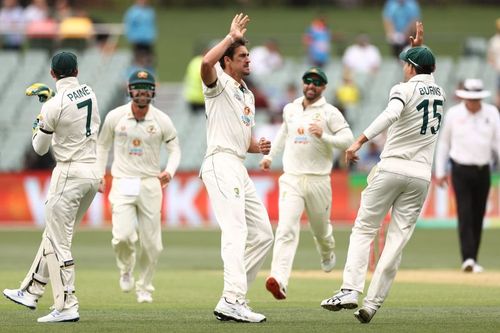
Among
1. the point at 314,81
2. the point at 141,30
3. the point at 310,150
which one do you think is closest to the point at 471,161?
the point at 310,150

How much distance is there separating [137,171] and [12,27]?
17.3m

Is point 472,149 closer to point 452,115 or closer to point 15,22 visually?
point 452,115

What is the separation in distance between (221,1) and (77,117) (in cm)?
3272

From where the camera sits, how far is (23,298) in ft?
42.4

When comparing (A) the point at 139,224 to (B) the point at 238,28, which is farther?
(A) the point at 139,224

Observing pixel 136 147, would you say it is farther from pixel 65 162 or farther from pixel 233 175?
pixel 233 175

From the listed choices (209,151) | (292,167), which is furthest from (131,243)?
(209,151)

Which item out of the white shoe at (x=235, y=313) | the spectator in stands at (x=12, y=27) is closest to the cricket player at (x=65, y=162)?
the white shoe at (x=235, y=313)

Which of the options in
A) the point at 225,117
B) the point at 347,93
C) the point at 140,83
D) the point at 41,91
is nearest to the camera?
the point at 225,117

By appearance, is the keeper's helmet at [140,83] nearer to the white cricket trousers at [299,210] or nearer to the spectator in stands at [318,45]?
the white cricket trousers at [299,210]

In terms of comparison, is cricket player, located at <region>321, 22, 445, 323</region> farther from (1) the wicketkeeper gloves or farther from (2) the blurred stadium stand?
(2) the blurred stadium stand

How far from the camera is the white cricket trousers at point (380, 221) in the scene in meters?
12.3

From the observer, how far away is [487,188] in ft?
60.1

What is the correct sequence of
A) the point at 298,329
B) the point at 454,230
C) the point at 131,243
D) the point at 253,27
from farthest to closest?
the point at 253,27, the point at 454,230, the point at 131,243, the point at 298,329
